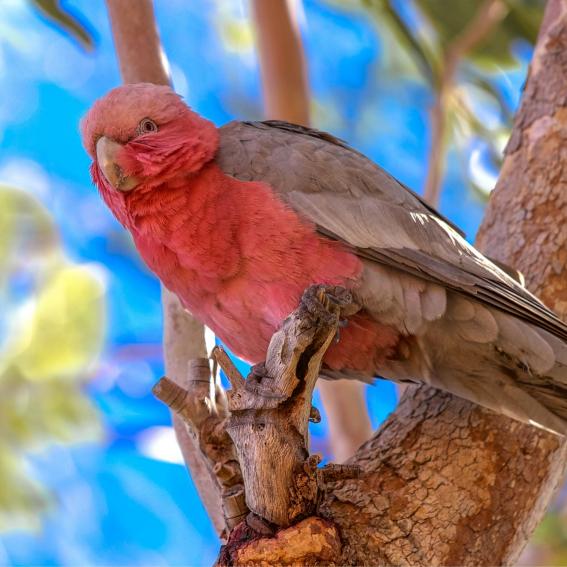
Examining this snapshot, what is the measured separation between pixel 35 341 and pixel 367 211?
3.59 meters

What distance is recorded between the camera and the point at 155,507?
20.2 feet

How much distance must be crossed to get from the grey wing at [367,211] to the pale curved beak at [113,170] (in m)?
0.33

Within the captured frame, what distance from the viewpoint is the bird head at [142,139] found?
2.68m

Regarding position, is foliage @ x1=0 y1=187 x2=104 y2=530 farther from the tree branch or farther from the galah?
the galah

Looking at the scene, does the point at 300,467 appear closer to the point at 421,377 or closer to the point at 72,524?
the point at 421,377

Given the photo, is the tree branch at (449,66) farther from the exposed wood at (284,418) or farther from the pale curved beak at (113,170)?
the exposed wood at (284,418)

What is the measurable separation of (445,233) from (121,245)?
4.26 m

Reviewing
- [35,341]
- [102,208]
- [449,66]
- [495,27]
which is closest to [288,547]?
[449,66]

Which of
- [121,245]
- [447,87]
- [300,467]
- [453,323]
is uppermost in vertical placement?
[121,245]

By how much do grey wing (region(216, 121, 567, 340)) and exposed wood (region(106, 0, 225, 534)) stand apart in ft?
2.03

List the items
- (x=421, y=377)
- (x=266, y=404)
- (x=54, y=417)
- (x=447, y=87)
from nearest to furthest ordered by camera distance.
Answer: (x=266, y=404), (x=421, y=377), (x=447, y=87), (x=54, y=417)

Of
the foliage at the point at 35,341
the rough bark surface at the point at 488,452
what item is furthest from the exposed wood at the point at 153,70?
the foliage at the point at 35,341

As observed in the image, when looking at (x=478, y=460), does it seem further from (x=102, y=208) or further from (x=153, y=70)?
(x=102, y=208)

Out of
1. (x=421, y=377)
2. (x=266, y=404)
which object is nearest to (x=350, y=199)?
(x=421, y=377)
